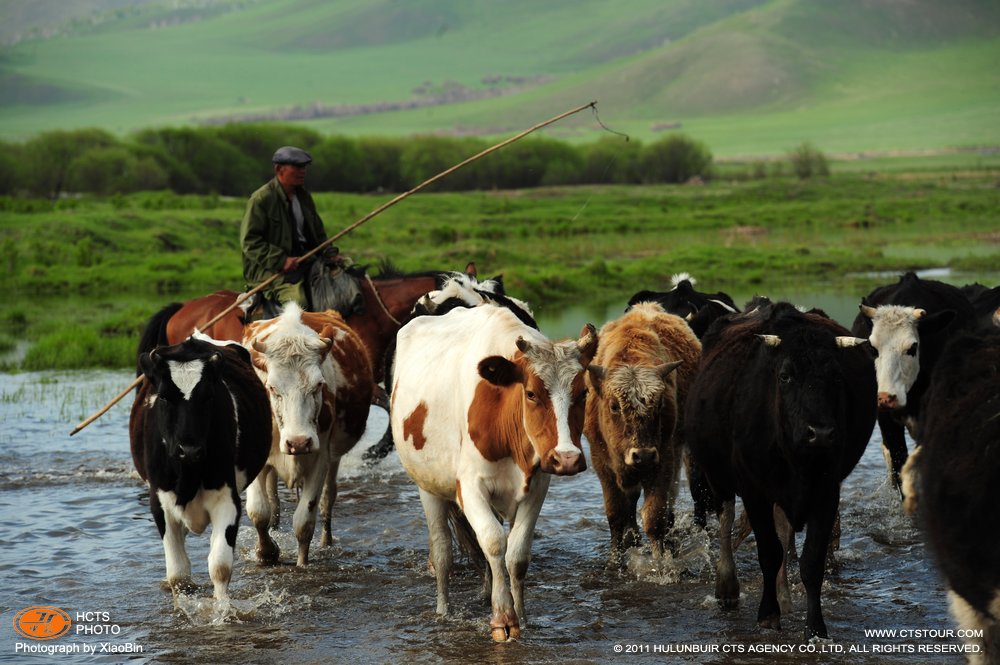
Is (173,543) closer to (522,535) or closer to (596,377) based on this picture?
(522,535)

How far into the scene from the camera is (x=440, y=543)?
864 cm

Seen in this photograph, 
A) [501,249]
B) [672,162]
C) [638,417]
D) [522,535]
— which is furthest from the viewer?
[672,162]

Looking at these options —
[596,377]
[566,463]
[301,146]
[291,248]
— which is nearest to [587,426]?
[596,377]

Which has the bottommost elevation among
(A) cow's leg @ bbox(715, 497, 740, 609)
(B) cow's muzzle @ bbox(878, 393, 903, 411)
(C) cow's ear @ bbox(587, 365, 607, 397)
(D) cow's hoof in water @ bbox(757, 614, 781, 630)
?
(D) cow's hoof in water @ bbox(757, 614, 781, 630)

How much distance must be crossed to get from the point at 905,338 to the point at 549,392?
13.5 ft

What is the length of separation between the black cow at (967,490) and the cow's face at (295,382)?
4426 millimetres

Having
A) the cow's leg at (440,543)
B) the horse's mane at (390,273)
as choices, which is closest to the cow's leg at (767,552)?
the cow's leg at (440,543)

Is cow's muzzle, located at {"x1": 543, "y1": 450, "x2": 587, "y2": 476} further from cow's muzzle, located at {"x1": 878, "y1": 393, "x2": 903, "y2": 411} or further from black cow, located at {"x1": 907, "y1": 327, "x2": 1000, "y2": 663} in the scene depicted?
cow's muzzle, located at {"x1": 878, "y1": 393, "x2": 903, "y2": 411}

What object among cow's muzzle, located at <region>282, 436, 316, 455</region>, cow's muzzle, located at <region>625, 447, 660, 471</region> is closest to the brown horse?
cow's muzzle, located at <region>282, 436, 316, 455</region>

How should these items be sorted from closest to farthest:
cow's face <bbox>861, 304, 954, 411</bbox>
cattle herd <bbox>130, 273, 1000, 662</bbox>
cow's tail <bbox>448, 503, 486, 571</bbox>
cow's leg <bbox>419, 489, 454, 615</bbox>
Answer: cattle herd <bbox>130, 273, 1000, 662</bbox> < cow's leg <bbox>419, 489, 454, 615</bbox> < cow's tail <bbox>448, 503, 486, 571</bbox> < cow's face <bbox>861, 304, 954, 411</bbox>

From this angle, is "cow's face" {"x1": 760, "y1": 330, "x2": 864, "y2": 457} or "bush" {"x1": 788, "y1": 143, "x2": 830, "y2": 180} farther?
"bush" {"x1": 788, "y1": 143, "x2": 830, "y2": 180}

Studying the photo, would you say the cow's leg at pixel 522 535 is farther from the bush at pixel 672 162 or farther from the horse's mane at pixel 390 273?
the bush at pixel 672 162

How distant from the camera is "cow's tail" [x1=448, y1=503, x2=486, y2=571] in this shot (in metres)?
9.08

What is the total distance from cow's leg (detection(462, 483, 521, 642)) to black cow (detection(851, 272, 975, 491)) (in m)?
3.57
